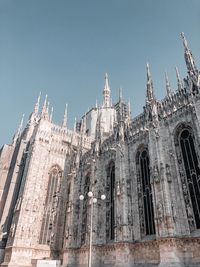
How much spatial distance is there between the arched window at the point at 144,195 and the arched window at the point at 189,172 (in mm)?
3837

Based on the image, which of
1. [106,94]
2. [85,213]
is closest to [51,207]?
[85,213]

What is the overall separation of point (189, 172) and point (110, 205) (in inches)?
416

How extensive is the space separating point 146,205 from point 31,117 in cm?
2486

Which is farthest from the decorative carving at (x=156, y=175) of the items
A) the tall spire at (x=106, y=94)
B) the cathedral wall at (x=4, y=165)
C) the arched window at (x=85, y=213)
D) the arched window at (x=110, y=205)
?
the tall spire at (x=106, y=94)

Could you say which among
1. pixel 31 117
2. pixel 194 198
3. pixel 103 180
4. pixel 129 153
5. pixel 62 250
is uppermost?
pixel 31 117

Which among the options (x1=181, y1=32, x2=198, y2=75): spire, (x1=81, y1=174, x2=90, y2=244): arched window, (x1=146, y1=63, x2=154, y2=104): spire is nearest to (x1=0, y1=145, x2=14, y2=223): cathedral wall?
(x1=81, y1=174, x2=90, y2=244): arched window

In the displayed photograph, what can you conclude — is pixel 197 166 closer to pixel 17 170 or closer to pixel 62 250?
pixel 62 250

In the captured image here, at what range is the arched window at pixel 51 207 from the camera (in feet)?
96.1

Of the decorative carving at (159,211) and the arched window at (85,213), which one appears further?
the arched window at (85,213)

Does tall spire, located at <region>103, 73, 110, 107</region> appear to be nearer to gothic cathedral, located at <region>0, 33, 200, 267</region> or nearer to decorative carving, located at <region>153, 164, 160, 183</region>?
gothic cathedral, located at <region>0, 33, 200, 267</region>

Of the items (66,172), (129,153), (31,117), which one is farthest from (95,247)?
(31,117)

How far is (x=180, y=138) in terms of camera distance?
69.1ft

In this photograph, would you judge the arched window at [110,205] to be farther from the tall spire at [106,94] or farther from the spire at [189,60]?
the tall spire at [106,94]

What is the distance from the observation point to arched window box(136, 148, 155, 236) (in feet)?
67.5
